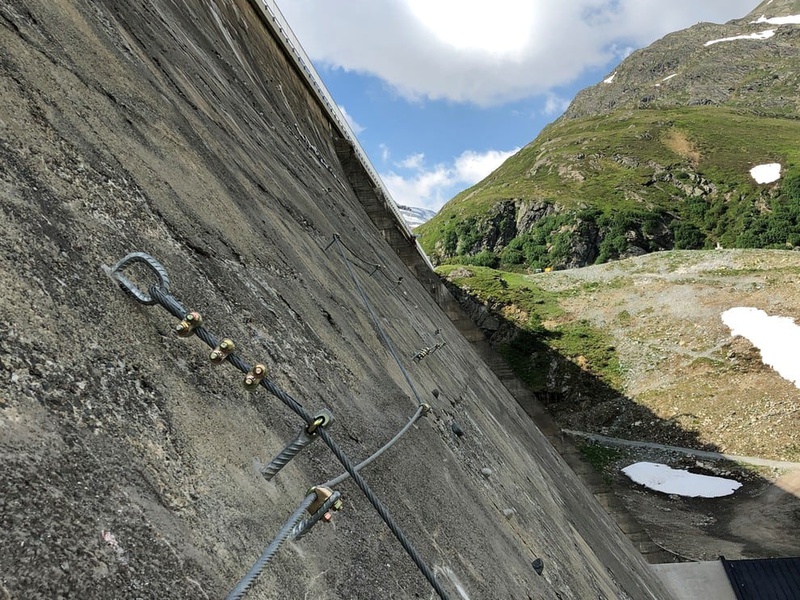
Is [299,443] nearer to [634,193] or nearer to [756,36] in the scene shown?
[634,193]

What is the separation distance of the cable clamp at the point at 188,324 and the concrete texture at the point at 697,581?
484 inches

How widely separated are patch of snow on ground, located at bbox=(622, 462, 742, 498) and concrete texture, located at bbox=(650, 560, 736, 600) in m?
6.89

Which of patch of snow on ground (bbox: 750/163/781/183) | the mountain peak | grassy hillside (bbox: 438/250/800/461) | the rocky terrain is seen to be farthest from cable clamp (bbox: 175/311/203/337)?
the mountain peak

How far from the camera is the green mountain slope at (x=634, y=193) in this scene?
52103 mm

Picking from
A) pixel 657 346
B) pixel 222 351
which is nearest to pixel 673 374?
pixel 657 346

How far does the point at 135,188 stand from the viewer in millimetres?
1917

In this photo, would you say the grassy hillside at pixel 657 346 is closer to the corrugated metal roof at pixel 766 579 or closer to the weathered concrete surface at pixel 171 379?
the corrugated metal roof at pixel 766 579

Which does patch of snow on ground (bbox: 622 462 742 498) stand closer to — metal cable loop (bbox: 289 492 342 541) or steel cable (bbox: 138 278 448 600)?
steel cable (bbox: 138 278 448 600)

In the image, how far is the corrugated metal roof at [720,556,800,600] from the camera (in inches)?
417

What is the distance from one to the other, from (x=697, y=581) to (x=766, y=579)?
127cm

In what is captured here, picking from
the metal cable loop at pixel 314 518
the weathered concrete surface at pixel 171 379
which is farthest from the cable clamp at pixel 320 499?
the weathered concrete surface at pixel 171 379

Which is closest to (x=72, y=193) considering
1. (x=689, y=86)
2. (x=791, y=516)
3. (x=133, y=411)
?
(x=133, y=411)

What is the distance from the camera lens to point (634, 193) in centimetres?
5884

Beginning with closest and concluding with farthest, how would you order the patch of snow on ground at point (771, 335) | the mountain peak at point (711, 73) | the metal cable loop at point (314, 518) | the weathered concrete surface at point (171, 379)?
the weathered concrete surface at point (171, 379) → the metal cable loop at point (314, 518) → the patch of snow on ground at point (771, 335) → the mountain peak at point (711, 73)
